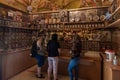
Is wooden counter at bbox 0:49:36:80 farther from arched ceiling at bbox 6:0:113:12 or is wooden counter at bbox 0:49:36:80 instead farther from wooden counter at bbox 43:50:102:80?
arched ceiling at bbox 6:0:113:12

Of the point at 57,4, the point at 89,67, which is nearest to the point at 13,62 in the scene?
the point at 89,67

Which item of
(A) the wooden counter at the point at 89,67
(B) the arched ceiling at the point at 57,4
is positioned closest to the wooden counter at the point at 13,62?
(A) the wooden counter at the point at 89,67

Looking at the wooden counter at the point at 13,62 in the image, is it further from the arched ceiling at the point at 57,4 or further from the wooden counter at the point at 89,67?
the arched ceiling at the point at 57,4

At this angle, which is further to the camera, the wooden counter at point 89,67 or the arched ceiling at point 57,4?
the arched ceiling at point 57,4

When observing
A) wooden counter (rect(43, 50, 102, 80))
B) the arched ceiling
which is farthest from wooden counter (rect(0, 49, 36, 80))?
the arched ceiling

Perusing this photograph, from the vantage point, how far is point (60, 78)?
3658mm

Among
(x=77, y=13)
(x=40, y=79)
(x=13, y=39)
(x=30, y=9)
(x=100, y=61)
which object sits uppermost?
(x=30, y=9)

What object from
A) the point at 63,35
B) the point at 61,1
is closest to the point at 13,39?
Answer: the point at 63,35

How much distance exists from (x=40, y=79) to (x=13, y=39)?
2.02 metres

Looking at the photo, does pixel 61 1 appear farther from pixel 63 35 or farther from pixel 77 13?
pixel 63 35

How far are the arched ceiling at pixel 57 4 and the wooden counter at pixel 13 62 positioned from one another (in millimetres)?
2275

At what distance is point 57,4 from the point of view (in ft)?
17.0

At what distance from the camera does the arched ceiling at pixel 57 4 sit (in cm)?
457

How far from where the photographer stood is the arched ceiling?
457 cm
